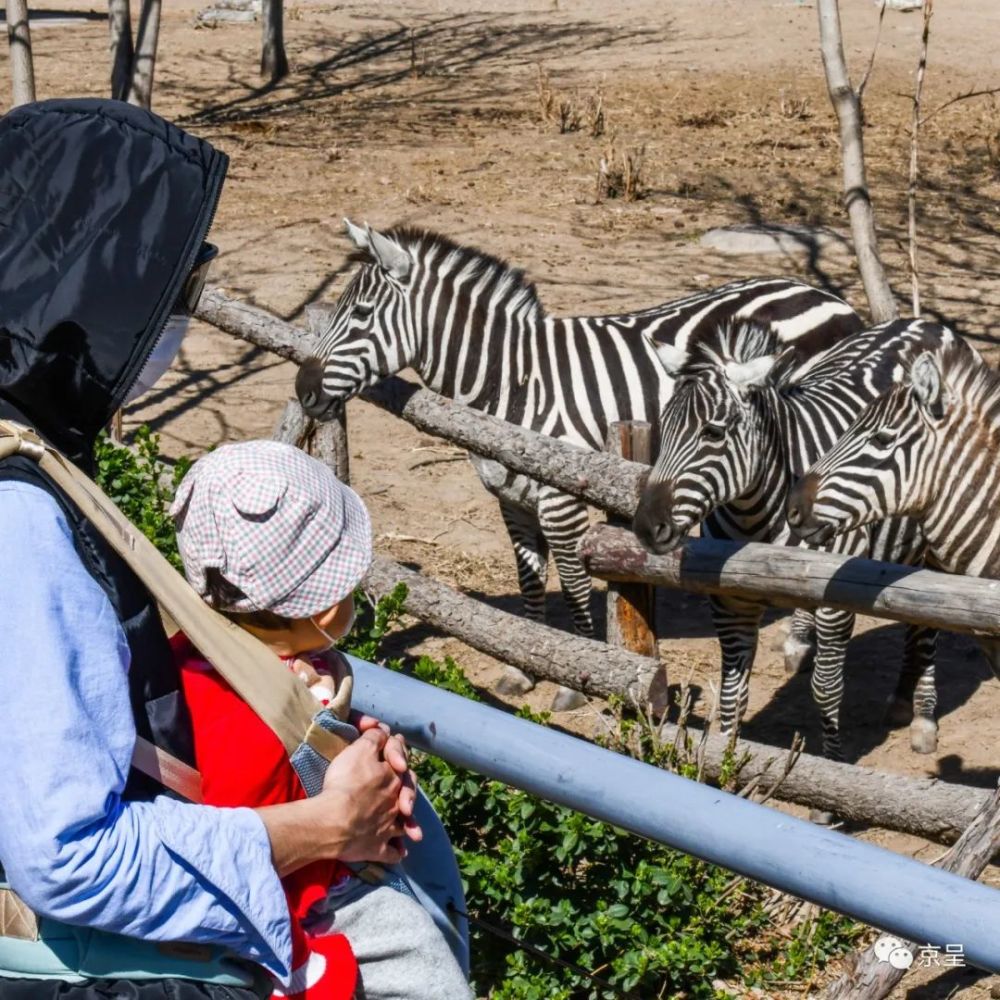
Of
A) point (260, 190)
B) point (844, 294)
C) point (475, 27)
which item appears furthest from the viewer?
point (475, 27)

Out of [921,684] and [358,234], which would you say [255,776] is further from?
[358,234]

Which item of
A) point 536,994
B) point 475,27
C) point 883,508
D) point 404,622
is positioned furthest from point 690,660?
point 475,27

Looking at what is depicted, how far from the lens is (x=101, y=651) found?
5.11 feet

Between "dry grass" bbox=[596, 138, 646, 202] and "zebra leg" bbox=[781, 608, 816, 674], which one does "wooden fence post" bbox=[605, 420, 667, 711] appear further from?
"dry grass" bbox=[596, 138, 646, 202]

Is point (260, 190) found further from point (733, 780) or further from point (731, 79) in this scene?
point (733, 780)

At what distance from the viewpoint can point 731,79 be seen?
16.8 metres

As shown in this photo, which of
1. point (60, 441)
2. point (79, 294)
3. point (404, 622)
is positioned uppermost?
point (79, 294)

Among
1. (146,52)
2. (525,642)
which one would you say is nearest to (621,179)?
(146,52)

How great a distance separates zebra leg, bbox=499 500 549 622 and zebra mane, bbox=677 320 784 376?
1.28 metres

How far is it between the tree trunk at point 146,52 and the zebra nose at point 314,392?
6.76 feet

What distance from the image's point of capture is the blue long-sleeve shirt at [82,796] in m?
1.50

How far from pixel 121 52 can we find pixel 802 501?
4.65 metres

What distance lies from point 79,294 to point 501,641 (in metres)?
3.86

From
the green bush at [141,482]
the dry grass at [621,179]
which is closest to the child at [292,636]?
the green bush at [141,482]
